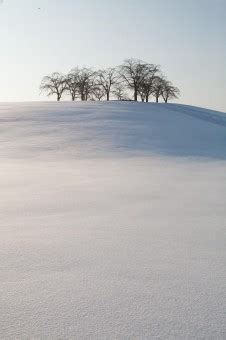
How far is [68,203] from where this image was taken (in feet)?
17.4

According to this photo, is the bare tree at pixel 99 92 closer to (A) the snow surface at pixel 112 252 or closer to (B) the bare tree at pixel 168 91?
(B) the bare tree at pixel 168 91

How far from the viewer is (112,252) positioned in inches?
127

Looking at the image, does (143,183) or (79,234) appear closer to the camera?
(79,234)

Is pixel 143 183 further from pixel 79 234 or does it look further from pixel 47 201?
pixel 79 234

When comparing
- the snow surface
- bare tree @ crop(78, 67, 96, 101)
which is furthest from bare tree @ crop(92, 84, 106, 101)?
the snow surface

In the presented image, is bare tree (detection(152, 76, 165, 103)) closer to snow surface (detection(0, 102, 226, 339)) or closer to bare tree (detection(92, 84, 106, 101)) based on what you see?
bare tree (detection(92, 84, 106, 101))

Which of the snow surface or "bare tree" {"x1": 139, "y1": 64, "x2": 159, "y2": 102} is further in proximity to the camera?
"bare tree" {"x1": 139, "y1": 64, "x2": 159, "y2": 102}

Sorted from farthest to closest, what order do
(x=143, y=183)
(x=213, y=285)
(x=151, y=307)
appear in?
1. (x=143, y=183)
2. (x=213, y=285)
3. (x=151, y=307)

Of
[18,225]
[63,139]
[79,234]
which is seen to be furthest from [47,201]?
[63,139]

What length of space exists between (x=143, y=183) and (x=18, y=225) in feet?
11.7

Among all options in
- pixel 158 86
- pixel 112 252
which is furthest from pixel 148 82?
pixel 112 252

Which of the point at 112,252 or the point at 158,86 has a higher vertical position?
the point at 158,86

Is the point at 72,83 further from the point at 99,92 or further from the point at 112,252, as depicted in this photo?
the point at 112,252

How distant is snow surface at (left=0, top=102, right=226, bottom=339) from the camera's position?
2.09 meters
